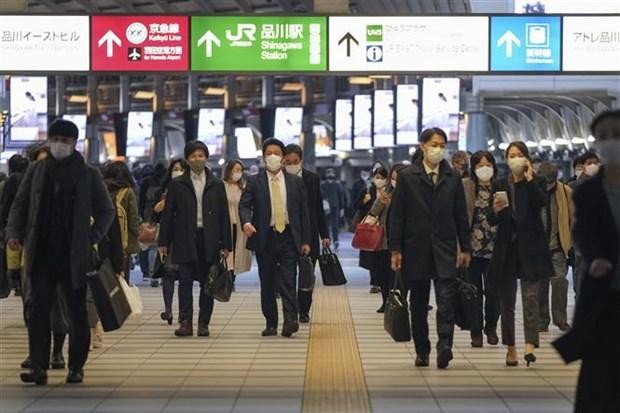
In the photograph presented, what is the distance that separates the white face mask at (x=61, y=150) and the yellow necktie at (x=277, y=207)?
3.44 m

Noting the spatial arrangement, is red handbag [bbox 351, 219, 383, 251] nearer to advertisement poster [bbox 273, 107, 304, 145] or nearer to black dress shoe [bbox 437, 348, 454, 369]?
black dress shoe [bbox 437, 348, 454, 369]

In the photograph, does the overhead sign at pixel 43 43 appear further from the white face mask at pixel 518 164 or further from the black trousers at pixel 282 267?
the white face mask at pixel 518 164

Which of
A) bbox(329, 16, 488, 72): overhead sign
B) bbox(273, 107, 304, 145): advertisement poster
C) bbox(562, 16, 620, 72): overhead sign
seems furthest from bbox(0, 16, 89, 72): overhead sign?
bbox(273, 107, 304, 145): advertisement poster

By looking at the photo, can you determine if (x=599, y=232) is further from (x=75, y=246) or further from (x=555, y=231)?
(x=555, y=231)

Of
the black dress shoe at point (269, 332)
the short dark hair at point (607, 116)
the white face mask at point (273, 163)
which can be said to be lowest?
the black dress shoe at point (269, 332)

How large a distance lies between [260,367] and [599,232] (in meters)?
4.44

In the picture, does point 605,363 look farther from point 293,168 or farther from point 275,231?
point 293,168

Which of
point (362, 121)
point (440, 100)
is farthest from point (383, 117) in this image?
point (440, 100)

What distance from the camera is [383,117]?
105 feet

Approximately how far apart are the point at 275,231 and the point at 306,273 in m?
0.60

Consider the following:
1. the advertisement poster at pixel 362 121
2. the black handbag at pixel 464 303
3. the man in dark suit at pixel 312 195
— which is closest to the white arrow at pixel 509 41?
the man in dark suit at pixel 312 195

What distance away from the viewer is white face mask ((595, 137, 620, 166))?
19.2 ft

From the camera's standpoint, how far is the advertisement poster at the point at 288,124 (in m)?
34.2

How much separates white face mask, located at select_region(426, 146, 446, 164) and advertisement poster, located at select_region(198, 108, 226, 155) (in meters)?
24.9
